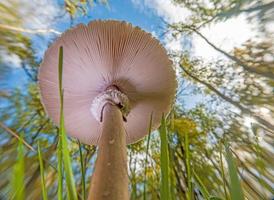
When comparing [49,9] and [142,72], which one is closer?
[142,72]

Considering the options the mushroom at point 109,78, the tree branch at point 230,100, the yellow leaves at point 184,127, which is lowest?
the yellow leaves at point 184,127

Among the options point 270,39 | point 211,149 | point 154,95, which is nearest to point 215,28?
point 270,39

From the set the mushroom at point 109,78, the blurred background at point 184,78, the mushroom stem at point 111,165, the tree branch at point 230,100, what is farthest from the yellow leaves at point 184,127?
the mushroom stem at point 111,165

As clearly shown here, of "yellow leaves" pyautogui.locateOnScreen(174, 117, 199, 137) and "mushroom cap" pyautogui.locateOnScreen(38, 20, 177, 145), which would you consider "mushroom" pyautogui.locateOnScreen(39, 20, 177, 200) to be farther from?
"yellow leaves" pyautogui.locateOnScreen(174, 117, 199, 137)

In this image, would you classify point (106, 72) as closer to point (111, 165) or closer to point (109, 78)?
point (109, 78)

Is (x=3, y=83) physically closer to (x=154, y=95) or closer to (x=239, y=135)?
(x=154, y=95)

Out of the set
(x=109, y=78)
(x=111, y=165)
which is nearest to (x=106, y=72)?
(x=109, y=78)

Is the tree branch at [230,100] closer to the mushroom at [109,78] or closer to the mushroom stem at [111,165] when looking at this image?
the mushroom at [109,78]
